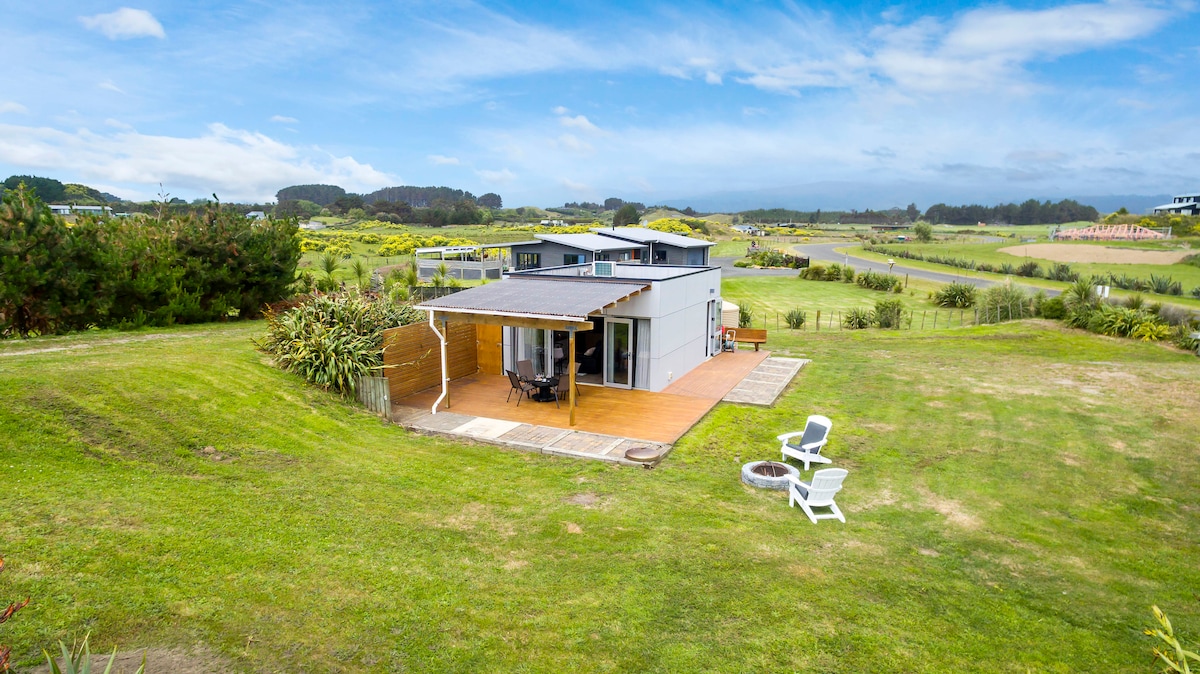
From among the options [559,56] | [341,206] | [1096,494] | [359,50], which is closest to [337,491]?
[1096,494]

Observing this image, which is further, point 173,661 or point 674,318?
point 674,318

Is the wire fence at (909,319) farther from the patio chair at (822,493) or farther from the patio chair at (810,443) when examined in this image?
the patio chair at (822,493)

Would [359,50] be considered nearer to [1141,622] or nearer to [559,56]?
[559,56]

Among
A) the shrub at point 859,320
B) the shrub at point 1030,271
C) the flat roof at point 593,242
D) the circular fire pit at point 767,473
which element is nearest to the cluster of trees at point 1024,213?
the shrub at point 1030,271

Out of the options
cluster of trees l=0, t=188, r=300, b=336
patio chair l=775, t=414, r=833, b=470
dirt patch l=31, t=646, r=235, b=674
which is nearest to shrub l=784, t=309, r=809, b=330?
patio chair l=775, t=414, r=833, b=470

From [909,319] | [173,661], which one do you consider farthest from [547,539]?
[909,319]

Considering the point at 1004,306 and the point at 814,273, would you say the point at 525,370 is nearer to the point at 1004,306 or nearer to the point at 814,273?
the point at 1004,306

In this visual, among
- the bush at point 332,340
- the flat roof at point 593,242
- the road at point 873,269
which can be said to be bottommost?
the road at point 873,269

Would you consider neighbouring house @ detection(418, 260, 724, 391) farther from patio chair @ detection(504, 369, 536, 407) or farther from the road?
the road
